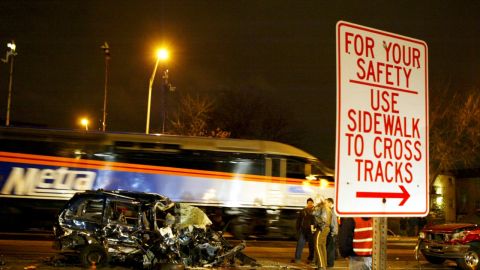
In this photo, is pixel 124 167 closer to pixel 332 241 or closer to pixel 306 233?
pixel 306 233

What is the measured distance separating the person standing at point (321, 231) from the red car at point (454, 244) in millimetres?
2996

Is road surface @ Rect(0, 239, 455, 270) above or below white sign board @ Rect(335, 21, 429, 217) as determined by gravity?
below

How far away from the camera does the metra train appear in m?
18.7

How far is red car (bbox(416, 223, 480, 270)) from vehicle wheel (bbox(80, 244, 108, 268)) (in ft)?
26.1

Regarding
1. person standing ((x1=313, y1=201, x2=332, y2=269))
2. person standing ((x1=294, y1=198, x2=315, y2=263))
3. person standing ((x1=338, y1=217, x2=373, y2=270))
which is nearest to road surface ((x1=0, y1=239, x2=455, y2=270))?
person standing ((x1=294, y1=198, x2=315, y2=263))

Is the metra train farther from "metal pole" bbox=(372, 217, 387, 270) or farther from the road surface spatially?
"metal pole" bbox=(372, 217, 387, 270)

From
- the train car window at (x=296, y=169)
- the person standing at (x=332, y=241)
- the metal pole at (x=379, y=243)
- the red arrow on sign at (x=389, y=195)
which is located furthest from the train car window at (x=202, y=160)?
the red arrow on sign at (x=389, y=195)

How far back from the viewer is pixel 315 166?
66.9 ft

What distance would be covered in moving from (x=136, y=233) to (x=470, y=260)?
25.7 ft

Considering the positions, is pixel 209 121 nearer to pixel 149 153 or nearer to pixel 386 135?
pixel 149 153

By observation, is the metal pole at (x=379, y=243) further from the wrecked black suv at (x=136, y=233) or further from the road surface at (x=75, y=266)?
the road surface at (x=75, y=266)

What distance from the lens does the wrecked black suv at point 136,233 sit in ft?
36.6

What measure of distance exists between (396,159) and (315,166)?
17.5m

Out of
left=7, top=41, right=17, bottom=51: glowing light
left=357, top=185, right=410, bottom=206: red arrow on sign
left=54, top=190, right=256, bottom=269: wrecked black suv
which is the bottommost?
left=54, top=190, right=256, bottom=269: wrecked black suv
